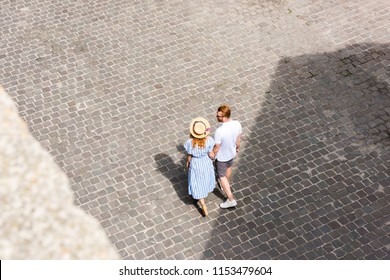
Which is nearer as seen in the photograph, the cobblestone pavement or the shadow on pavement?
the cobblestone pavement

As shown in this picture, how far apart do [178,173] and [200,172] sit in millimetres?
1044

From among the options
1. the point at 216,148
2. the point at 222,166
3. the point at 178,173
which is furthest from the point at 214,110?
the point at 216,148

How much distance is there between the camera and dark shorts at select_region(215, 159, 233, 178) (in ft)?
33.0

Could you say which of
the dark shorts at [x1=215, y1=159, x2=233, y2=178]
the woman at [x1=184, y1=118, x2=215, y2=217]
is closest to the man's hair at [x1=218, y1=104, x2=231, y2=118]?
the woman at [x1=184, y1=118, x2=215, y2=217]

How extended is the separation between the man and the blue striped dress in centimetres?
14

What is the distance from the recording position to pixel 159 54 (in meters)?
13.3

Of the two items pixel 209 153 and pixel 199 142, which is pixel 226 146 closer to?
pixel 209 153

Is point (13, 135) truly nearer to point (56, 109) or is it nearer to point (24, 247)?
point (56, 109)

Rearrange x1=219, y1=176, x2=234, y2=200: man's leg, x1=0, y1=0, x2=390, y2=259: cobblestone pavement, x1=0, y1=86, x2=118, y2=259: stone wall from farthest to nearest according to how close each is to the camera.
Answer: x1=219, y1=176, x2=234, y2=200: man's leg
x1=0, y1=0, x2=390, y2=259: cobblestone pavement
x1=0, y1=86, x2=118, y2=259: stone wall

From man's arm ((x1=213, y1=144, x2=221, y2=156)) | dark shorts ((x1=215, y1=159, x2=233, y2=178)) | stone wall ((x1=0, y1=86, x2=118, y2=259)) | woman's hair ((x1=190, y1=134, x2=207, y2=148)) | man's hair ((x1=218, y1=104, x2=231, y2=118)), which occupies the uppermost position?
man's hair ((x1=218, y1=104, x2=231, y2=118))

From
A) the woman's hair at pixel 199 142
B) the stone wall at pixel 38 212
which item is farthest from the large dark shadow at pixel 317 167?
the stone wall at pixel 38 212

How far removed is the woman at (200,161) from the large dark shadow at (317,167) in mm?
510

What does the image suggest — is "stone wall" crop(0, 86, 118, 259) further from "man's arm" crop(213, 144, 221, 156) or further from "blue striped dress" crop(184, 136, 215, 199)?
"man's arm" crop(213, 144, 221, 156)

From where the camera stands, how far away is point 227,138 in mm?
9781
